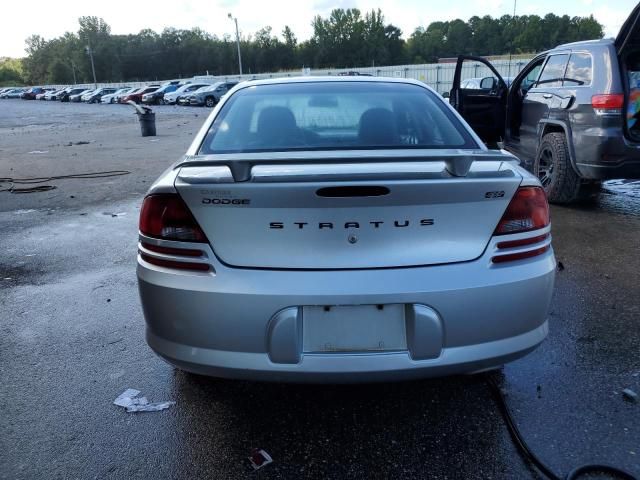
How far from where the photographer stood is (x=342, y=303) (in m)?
1.92

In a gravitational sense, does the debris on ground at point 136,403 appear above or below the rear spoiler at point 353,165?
below

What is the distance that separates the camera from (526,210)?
2.14 m

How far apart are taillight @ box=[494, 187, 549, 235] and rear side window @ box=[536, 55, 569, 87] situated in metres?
4.57

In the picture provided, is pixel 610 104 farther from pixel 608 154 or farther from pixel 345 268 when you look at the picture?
pixel 345 268

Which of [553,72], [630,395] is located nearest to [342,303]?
[630,395]

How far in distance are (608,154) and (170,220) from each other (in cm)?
472

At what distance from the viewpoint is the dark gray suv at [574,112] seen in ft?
16.9

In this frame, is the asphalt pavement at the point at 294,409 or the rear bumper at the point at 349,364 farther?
the asphalt pavement at the point at 294,409

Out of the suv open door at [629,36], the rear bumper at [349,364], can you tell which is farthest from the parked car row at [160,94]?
the rear bumper at [349,364]

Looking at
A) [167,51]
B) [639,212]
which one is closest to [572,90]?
[639,212]

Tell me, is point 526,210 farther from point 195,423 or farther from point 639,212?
point 639,212

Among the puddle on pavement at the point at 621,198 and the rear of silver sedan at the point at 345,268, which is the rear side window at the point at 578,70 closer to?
the puddle on pavement at the point at 621,198

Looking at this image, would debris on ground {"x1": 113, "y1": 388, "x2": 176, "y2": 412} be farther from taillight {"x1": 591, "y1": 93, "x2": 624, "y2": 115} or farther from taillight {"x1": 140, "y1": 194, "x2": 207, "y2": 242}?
taillight {"x1": 591, "y1": 93, "x2": 624, "y2": 115}

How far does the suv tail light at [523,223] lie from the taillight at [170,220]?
3.91ft
